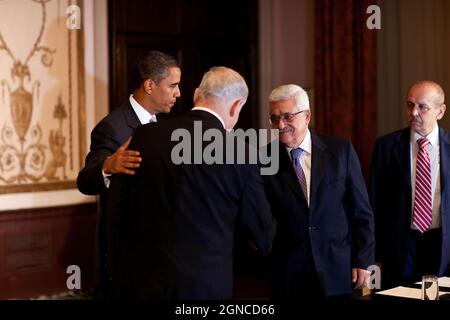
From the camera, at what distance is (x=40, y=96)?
514 cm

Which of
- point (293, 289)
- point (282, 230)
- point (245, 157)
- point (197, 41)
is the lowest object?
point (293, 289)

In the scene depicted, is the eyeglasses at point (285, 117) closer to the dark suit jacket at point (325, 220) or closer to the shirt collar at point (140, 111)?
the dark suit jacket at point (325, 220)

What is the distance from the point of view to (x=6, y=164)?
199 inches

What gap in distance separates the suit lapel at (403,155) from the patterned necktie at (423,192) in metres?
0.04

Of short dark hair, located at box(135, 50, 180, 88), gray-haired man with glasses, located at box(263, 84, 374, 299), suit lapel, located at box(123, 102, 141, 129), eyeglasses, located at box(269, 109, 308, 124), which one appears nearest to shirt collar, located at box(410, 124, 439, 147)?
gray-haired man with glasses, located at box(263, 84, 374, 299)

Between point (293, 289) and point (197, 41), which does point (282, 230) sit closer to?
point (293, 289)

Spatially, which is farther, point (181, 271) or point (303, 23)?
point (303, 23)

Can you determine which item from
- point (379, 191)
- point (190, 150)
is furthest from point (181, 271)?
point (379, 191)

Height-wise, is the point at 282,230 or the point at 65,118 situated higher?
the point at 65,118

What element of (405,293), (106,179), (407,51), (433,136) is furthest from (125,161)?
(407,51)

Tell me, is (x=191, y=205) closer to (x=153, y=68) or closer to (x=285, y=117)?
(x=285, y=117)

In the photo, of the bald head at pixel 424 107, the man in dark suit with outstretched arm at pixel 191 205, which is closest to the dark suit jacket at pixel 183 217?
the man in dark suit with outstretched arm at pixel 191 205

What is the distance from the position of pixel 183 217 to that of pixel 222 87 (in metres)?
0.43
